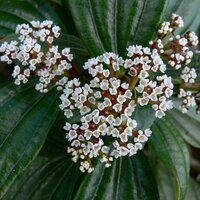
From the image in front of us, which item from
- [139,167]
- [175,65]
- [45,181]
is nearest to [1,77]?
[45,181]

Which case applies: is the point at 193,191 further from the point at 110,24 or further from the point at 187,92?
the point at 110,24

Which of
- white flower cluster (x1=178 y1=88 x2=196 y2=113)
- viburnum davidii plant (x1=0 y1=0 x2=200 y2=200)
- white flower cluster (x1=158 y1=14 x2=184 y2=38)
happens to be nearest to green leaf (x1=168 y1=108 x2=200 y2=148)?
viburnum davidii plant (x1=0 y1=0 x2=200 y2=200)

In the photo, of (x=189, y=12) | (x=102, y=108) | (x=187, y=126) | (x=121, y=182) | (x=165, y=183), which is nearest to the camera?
(x=102, y=108)

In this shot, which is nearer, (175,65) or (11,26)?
(175,65)

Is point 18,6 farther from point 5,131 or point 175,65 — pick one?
point 175,65

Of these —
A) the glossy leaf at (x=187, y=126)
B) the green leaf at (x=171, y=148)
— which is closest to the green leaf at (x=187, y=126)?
the glossy leaf at (x=187, y=126)

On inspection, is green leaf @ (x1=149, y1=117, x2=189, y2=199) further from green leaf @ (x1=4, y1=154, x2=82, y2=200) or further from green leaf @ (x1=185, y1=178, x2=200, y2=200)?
green leaf @ (x1=185, y1=178, x2=200, y2=200)

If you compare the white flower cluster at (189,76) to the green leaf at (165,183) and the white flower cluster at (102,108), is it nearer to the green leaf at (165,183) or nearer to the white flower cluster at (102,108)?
the white flower cluster at (102,108)

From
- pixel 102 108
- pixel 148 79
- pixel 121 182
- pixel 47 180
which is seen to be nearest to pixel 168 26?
pixel 148 79
